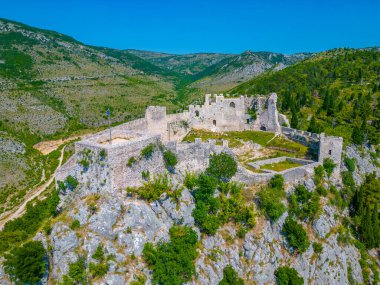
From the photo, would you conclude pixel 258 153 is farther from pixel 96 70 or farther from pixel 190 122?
pixel 96 70

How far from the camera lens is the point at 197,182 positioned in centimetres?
3509

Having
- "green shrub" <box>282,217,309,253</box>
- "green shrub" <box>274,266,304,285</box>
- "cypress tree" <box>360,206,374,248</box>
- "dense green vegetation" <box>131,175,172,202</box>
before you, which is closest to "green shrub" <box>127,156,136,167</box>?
"dense green vegetation" <box>131,175,172,202</box>

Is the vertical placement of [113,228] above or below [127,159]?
below

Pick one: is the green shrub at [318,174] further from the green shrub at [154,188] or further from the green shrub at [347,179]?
the green shrub at [154,188]

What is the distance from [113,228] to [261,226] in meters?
15.3

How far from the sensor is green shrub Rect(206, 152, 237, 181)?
3634 centimetres

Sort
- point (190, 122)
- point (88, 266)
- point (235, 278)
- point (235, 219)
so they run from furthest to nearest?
point (190, 122), point (235, 219), point (235, 278), point (88, 266)

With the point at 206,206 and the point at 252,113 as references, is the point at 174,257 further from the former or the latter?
the point at 252,113

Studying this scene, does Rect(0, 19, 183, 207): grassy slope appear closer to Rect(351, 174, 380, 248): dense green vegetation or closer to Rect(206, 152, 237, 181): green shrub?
Rect(206, 152, 237, 181): green shrub

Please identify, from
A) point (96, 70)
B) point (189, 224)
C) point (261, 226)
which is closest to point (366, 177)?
point (261, 226)

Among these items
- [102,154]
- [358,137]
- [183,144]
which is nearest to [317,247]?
[183,144]

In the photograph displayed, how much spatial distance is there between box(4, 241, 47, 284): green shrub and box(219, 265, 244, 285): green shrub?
51.0 ft

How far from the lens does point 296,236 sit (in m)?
35.7

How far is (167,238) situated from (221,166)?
9.80 m
